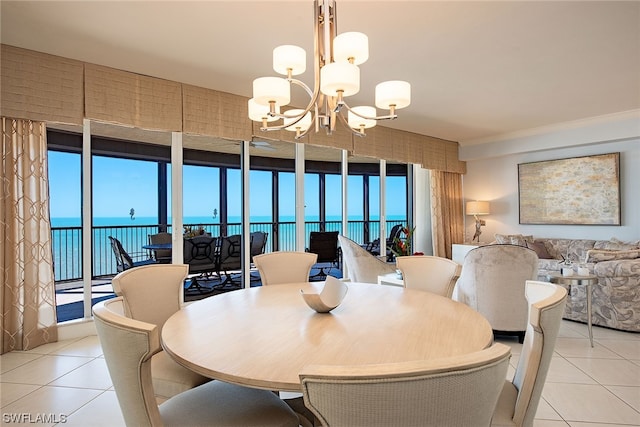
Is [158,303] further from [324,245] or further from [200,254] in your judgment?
[324,245]

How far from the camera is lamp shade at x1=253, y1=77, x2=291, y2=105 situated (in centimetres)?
210

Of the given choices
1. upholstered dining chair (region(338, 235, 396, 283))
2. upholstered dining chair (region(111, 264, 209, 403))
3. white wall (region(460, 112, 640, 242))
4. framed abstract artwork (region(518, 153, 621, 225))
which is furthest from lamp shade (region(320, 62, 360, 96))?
framed abstract artwork (region(518, 153, 621, 225))

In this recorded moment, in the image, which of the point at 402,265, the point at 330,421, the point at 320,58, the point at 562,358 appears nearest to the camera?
the point at 330,421

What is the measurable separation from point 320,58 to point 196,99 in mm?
2239

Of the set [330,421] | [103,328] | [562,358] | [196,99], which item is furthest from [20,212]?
[562,358]

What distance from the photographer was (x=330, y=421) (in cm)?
79

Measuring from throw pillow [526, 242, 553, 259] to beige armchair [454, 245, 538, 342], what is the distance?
2.68 metres

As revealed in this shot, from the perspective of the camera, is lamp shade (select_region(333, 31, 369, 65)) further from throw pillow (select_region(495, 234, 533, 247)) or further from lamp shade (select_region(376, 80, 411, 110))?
throw pillow (select_region(495, 234, 533, 247))

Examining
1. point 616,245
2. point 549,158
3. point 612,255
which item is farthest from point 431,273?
point 549,158

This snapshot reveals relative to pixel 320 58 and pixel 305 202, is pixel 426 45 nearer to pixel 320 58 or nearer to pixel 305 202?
pixel 320 58

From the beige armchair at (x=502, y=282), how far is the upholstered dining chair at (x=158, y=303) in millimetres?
2510

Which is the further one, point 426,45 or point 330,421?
point 426,45

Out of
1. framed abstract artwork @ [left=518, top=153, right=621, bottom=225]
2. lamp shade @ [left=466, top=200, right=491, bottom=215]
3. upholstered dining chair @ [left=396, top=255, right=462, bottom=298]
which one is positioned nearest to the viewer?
upholstered dining chair @ [left=396, top=255, right=462, bottom=298]

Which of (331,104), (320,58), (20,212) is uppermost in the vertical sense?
(320,58)
